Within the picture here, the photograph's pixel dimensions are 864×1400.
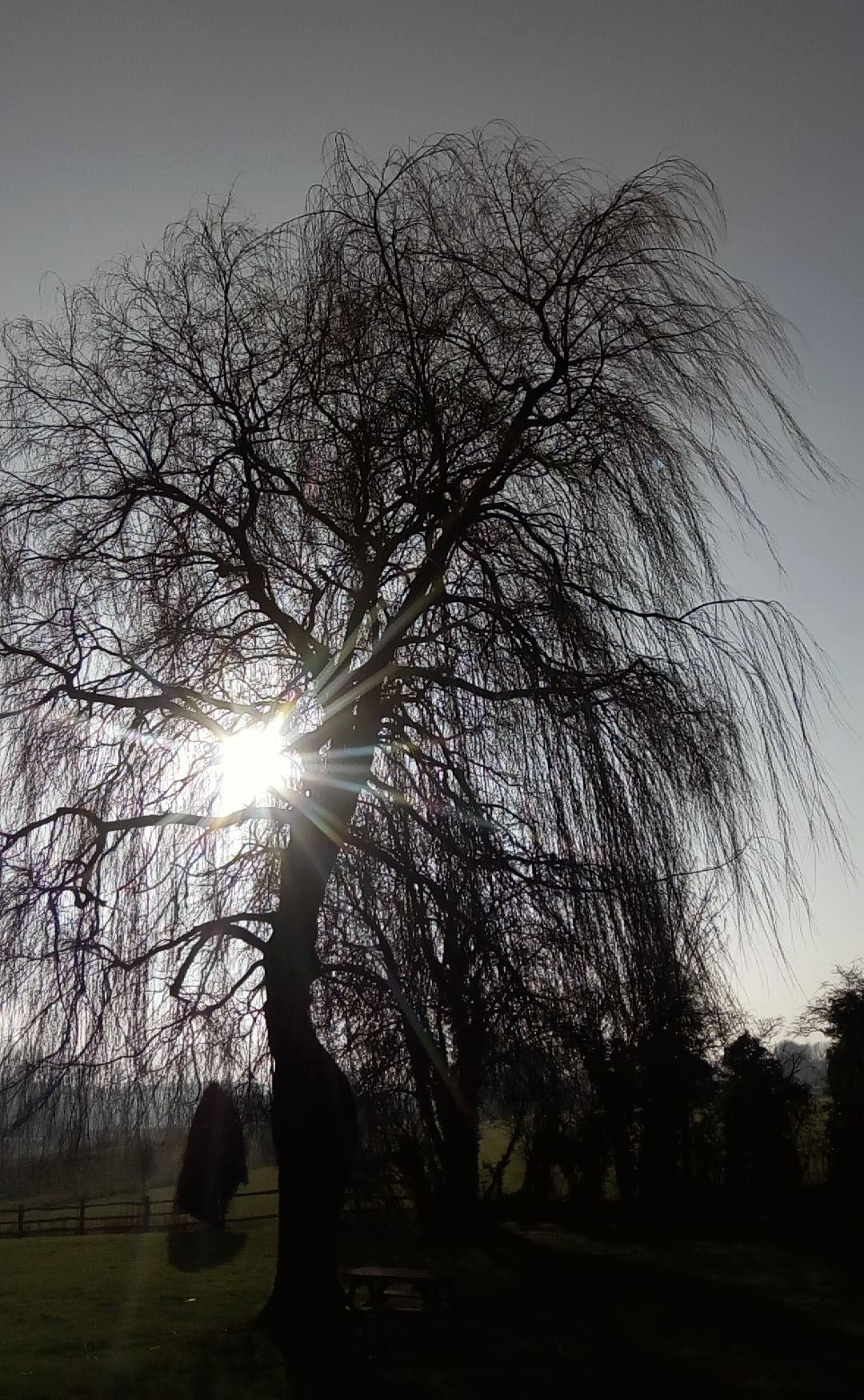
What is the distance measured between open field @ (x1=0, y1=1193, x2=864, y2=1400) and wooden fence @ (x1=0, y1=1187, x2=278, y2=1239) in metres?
6.48

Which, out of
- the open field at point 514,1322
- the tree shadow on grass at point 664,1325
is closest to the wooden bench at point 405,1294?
the open field at point 514,1322

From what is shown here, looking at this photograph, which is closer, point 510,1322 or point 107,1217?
point 510,1322

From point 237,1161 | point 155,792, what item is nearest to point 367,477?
point 155,792

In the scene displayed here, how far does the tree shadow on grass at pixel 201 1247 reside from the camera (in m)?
15.5

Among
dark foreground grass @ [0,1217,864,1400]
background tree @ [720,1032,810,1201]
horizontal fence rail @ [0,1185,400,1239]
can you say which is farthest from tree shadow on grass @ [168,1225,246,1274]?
background tree @ [720,1032,810,1201]

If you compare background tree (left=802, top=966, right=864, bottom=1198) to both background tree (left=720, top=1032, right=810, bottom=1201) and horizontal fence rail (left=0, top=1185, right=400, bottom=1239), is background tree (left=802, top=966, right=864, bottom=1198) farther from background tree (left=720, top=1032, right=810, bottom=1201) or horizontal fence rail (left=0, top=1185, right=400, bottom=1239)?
horizontal fence rail (left=0, top=1185, right=400, bottom=1239)

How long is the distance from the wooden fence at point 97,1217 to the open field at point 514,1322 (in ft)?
21.3

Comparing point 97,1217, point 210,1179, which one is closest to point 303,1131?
point 210,1179

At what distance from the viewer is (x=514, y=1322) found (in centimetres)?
1025

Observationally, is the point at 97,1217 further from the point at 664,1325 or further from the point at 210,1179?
the point at 664,1325

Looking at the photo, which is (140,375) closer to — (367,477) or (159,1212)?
(367,477)

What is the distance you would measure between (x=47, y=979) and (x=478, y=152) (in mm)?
5206

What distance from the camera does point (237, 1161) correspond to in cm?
2205

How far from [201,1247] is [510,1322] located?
30.5 ft
